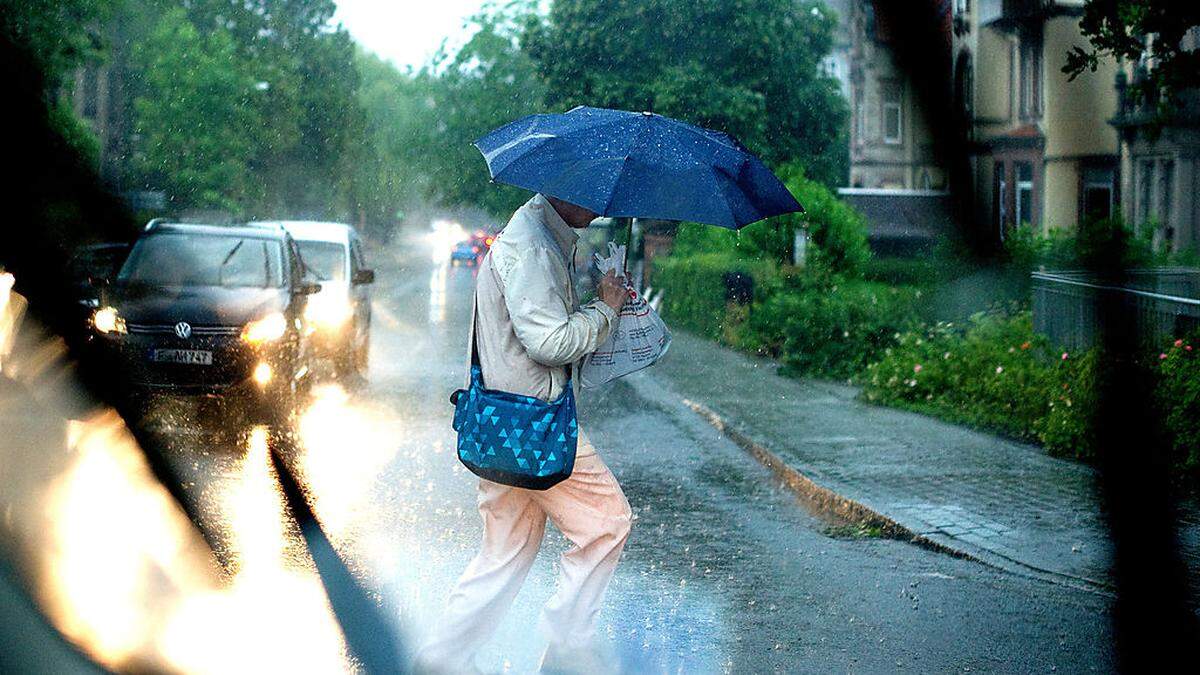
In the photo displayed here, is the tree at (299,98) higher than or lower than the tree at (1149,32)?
higher

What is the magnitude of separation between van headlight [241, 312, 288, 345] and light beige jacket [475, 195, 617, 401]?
8362 mm

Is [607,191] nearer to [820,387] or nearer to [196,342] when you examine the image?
[196,342]

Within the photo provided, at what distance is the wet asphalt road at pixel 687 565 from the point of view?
228 inches

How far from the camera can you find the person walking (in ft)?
15.6

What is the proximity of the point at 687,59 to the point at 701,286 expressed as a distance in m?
7.06

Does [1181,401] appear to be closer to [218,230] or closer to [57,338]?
[218,230]

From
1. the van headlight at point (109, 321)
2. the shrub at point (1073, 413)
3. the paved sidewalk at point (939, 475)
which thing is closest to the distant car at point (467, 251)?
the paved sidewalk at point (939, 475)

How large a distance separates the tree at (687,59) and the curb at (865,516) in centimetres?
1699

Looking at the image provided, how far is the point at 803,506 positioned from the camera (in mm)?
9281

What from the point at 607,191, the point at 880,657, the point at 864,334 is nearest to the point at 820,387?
the point at 864,334

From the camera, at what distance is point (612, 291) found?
4.97 m

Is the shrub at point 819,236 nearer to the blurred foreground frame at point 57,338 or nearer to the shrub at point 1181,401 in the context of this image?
the blurred foreground frame at point 57,338

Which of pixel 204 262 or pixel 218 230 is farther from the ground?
pixel 218 230

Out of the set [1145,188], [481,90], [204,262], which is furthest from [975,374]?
[481,90]
